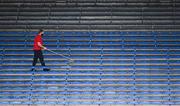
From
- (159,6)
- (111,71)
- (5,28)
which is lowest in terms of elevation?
(111,71)

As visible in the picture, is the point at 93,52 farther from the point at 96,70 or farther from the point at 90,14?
the point at 90,14

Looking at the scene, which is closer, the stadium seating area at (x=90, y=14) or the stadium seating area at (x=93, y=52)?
the stadium seating area at (x=93, y=52)

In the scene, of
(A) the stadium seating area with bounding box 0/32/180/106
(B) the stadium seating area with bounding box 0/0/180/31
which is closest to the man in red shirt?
(A) the stadium seating area with bounding box 0/32/180/106

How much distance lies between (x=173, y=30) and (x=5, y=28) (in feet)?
19.8

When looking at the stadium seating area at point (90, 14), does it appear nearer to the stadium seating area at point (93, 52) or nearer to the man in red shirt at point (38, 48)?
the stadium seating area at point (93, 52)

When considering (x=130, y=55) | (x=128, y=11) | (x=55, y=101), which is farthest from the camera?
(x=128, y=11)

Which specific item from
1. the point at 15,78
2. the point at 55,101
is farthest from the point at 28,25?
the point at 55,101

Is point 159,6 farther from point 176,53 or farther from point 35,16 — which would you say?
point 35,16

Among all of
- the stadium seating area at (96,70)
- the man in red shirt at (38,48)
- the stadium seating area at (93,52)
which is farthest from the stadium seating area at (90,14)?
the man in red shirt at (38,48)

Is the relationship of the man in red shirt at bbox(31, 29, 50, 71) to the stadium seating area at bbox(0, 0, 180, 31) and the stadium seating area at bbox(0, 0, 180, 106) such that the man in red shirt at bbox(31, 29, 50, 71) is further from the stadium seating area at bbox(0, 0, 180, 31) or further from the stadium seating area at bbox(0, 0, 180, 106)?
the stadium seating area at bbox(0, 0, 180, 31)

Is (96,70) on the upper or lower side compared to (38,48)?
lower

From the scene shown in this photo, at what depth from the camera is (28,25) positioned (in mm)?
14750

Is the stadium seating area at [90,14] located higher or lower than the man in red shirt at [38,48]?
higher

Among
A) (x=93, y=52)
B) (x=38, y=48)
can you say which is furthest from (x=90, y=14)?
(x=38, y=48)
